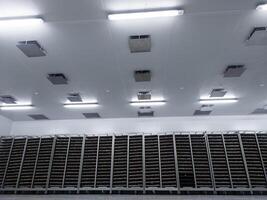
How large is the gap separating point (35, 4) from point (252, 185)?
7546 mm

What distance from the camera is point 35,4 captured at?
353cm

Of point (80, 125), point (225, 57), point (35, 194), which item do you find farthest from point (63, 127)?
point (225, 57)

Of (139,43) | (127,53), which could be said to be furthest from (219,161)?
(139,43)

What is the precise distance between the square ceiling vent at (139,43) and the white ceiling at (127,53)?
0.12 m

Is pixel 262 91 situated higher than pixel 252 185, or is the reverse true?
pixel 262 91

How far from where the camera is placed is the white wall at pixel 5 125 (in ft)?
30.7

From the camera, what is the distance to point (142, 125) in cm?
957

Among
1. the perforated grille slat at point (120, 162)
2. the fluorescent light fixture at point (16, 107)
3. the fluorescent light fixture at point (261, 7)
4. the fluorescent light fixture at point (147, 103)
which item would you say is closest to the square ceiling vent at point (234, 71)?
the fluorescent light fixture at point (261, 7)

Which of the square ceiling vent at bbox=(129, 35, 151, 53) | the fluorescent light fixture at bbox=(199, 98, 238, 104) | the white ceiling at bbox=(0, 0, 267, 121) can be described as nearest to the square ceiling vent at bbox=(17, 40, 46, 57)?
the white ceiling at bbox=(0, 0, 267, 121)

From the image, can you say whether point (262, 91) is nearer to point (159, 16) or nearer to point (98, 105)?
point (159, 16)

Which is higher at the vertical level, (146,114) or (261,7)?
(146,114)

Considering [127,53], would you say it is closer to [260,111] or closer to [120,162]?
[120,162]

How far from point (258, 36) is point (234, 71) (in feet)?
4.72

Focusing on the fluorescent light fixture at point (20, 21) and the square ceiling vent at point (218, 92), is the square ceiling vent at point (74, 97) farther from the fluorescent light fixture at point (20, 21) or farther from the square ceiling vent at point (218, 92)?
the square ceiling vent at point (218, 92)
